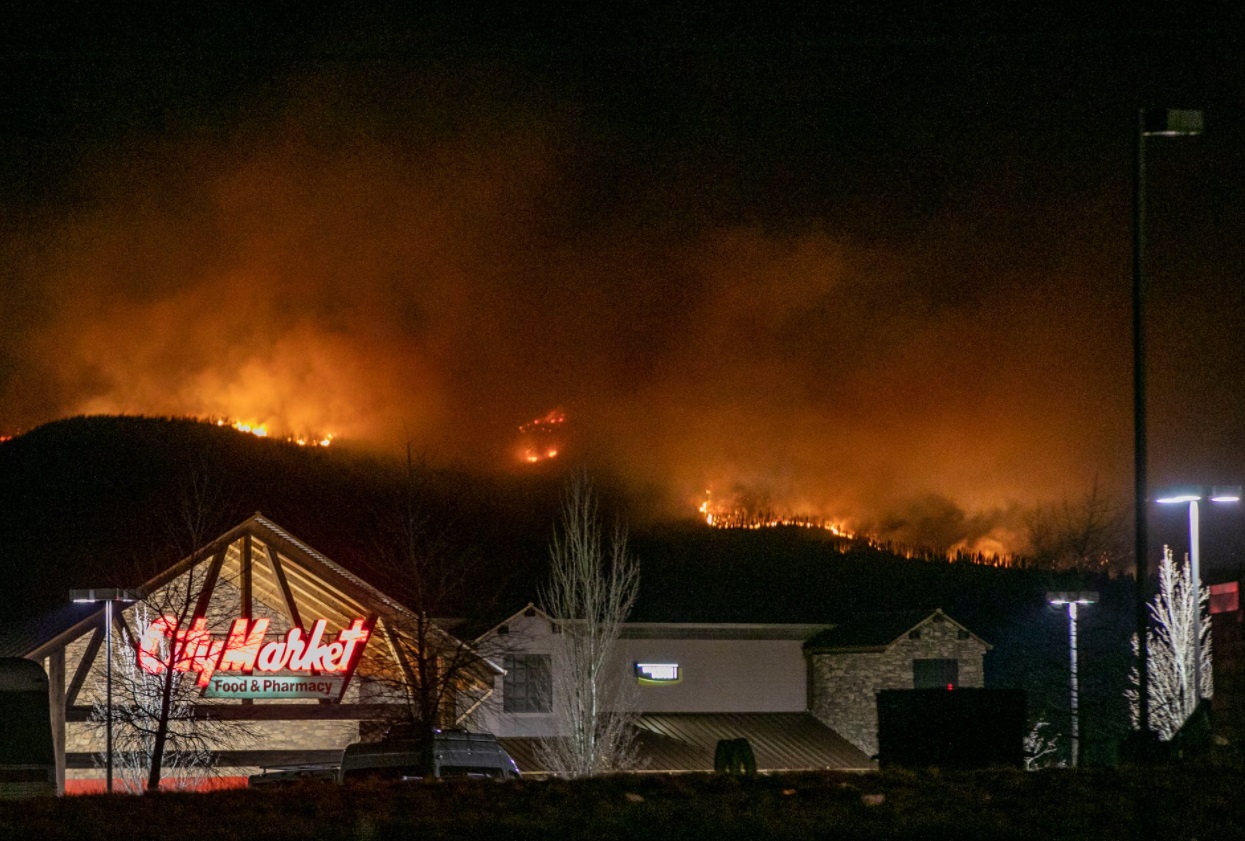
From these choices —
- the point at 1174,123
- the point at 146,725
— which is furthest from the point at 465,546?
the point at 1174,123

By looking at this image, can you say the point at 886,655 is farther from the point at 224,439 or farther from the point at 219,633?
the point at 224,439

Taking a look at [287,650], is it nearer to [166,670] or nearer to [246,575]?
[246,575]

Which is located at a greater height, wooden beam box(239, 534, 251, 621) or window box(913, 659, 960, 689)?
wooden beam box(239, 534, 251, 621)

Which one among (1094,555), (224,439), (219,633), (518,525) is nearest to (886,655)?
(1094,555)

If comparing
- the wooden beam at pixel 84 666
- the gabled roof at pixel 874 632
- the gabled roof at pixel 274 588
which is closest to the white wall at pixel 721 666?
the gabled roof at pixel 874 632

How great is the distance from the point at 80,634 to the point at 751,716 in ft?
70.7

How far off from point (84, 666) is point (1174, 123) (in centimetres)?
2779

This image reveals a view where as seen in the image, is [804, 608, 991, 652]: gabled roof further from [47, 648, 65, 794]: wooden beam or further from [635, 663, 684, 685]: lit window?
[47, 648, 65, 794]: wooden beam

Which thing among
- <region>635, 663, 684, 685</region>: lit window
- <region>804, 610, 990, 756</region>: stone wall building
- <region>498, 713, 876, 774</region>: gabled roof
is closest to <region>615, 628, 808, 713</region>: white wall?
<region>635, 663, 684, 685</region>: lit window

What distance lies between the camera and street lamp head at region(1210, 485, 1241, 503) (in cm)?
2366

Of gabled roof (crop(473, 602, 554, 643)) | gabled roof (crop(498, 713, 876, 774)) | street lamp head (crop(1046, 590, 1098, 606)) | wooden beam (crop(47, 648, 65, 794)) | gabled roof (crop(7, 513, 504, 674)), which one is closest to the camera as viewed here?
gabled roof (crop(7, 513, 504, 674))

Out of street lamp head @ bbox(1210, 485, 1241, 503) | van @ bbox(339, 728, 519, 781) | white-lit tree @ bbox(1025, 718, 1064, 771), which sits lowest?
white-lit tree @ bbox(1025, 718, 1064, 771)

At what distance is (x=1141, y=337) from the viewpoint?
18.5 m

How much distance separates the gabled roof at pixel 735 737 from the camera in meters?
41.7
